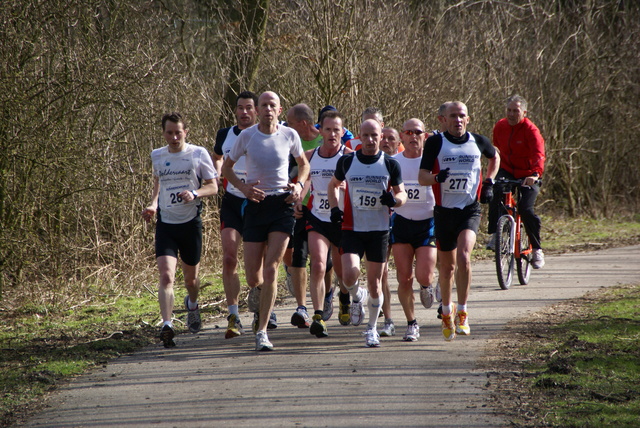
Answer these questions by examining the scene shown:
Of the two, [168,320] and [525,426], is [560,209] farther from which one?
[525,426]

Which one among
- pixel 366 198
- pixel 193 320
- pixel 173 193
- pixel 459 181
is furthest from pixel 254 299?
pixel 459 181

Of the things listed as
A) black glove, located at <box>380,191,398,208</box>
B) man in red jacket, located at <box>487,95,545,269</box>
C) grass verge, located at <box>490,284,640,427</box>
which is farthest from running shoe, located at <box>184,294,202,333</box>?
man in red jacket, located at <box>487,95,545,269</box>

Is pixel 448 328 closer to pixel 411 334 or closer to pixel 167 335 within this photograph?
pixel 411 334

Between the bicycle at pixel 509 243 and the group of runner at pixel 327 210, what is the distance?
7.70 feet

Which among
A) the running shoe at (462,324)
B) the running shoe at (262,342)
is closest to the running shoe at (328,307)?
the running shoe at (262,342)

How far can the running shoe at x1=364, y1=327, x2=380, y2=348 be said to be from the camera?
7.14 meters

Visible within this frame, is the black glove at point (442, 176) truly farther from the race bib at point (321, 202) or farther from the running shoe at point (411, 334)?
the running shoe at point (411, 334)

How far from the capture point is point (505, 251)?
35.1 feet

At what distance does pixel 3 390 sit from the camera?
6.14 metres

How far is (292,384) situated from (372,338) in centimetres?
136

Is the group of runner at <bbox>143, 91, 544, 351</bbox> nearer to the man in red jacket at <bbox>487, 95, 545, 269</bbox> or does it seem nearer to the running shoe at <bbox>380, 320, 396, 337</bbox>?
the running shoe at <bbox>380, 320, 396, 337</bbox>

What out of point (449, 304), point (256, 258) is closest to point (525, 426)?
point (449, 304)

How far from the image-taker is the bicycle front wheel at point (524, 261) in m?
10.9

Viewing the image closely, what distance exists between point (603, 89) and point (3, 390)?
17.2 metres
